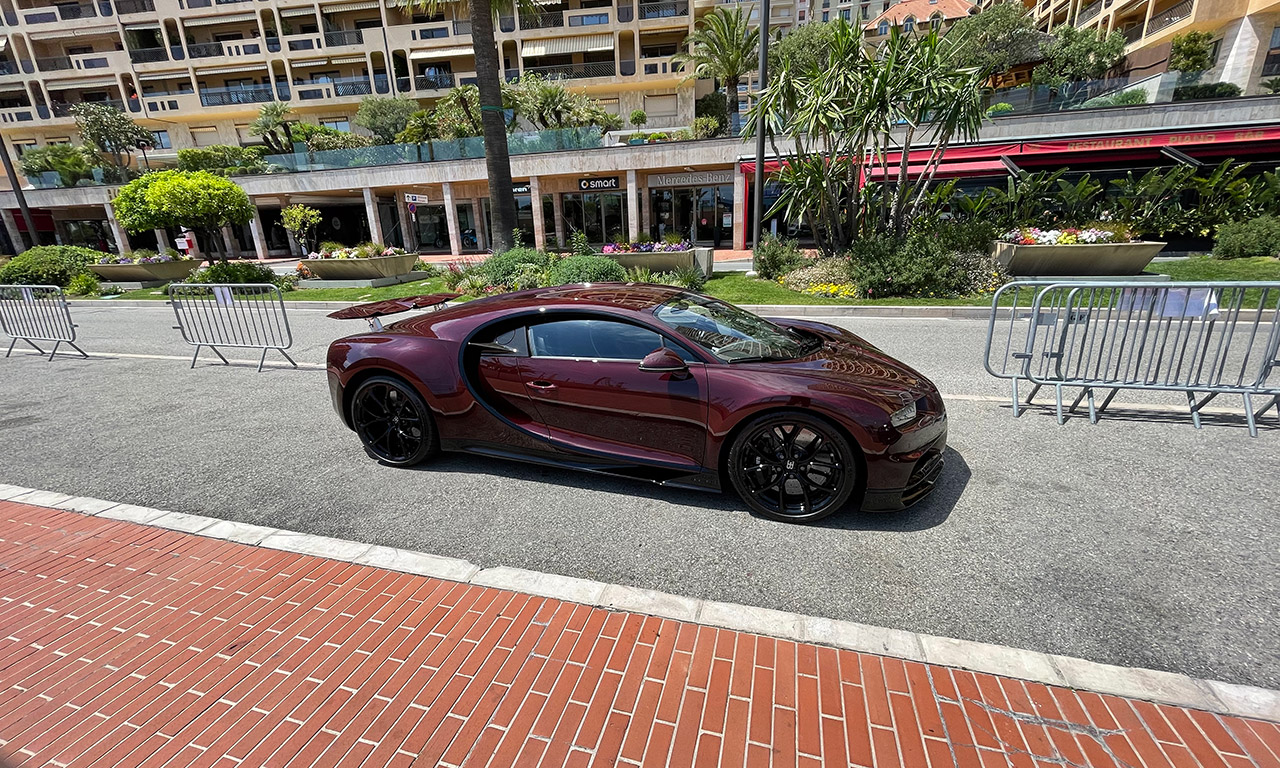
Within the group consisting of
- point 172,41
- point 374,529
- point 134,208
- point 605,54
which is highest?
point 172,41

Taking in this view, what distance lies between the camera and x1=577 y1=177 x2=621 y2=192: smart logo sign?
2462 centimetres

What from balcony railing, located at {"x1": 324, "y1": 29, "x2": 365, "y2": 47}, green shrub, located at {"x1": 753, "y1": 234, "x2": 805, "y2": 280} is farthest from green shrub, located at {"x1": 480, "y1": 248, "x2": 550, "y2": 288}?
balcony railing, located at {"x1": 324, "y1": 29, "x2": 365, "y2": 47}

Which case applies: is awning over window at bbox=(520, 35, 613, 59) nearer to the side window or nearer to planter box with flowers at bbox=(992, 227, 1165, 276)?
planter box with flowers at bbox=(992, 227, 1165, 276)

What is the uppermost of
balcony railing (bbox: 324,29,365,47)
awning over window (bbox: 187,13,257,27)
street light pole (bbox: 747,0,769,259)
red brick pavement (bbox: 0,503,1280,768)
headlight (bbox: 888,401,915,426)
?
awning over window (bbox: 187,13,257,27)

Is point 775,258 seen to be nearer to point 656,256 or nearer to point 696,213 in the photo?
point 656,256

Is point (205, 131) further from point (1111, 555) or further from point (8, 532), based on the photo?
point (1111, 555)

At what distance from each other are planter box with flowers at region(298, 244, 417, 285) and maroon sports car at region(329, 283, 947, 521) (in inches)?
576

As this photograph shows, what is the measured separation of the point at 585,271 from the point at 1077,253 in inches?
430

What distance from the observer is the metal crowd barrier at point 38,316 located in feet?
28.9

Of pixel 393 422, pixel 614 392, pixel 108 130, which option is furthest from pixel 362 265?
pixel 108 130

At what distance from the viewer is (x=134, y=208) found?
650 inches

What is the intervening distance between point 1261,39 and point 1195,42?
8.12 feet

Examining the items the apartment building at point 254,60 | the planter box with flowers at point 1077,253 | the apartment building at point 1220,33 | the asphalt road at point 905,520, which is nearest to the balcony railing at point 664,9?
the apartment building at point 254,60

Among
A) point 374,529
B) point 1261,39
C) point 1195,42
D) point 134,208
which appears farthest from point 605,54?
point 374,529
